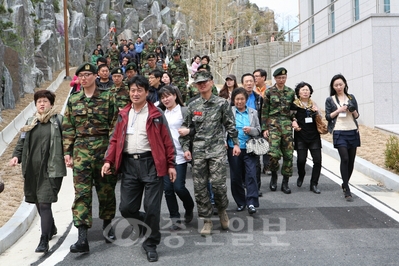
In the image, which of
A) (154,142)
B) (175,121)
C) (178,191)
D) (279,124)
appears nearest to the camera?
(154,142)

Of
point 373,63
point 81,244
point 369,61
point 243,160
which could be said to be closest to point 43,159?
point 81,244

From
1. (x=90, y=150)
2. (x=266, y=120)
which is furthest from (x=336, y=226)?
(x=90, y=150)

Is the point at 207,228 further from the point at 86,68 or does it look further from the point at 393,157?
the point at 393,157

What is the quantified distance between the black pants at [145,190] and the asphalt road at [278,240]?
0.98ft

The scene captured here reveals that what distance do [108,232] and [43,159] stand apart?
1170mm

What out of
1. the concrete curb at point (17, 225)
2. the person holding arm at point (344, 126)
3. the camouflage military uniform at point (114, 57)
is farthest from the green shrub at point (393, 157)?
the camouflage military uniform at point (114, 57)

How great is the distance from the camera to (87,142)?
508 cm

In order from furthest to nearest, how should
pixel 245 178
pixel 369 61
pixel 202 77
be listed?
pixel 369 61
pixel 245 178
pixel 202 77

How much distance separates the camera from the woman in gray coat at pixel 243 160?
6203 millimetres

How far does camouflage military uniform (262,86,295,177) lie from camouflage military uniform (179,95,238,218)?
1.85 metres

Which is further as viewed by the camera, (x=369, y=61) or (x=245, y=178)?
(x=369, y=61)

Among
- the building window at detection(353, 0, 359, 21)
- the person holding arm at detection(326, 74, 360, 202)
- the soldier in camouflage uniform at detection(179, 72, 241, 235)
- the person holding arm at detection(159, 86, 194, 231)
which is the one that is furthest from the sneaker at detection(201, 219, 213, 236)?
the building window at detection(353, 0, 359, 21)

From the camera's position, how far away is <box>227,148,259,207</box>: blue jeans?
6195 millimetres

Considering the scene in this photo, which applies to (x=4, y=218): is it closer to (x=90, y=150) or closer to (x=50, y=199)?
(x=50, y=199)
